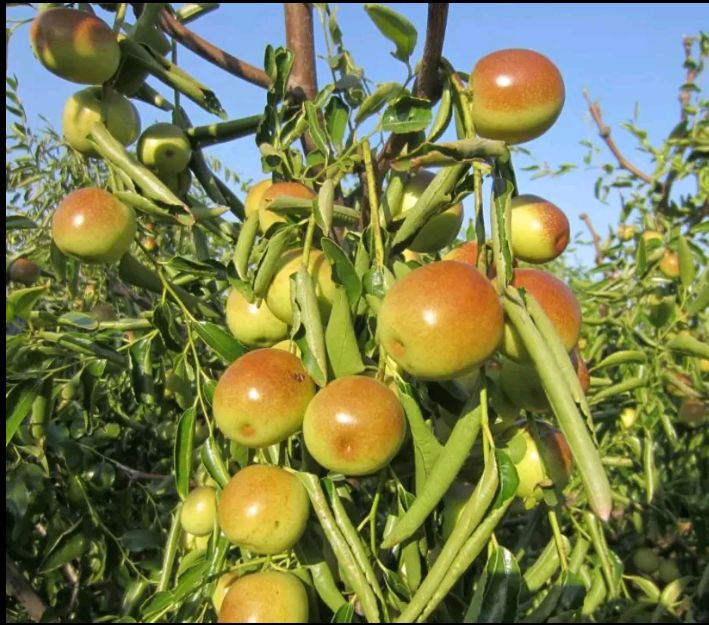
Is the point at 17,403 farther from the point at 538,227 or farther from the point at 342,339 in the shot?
the point at 538,227

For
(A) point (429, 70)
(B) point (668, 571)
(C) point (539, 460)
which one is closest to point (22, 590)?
(C) point (539, 460)

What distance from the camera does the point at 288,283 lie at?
3.65 feet

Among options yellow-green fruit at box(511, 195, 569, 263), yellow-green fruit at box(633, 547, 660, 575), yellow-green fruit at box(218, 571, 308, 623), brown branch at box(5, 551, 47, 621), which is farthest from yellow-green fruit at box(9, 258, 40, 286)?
yellow-green fruit at box(633, 547, 660, 575)

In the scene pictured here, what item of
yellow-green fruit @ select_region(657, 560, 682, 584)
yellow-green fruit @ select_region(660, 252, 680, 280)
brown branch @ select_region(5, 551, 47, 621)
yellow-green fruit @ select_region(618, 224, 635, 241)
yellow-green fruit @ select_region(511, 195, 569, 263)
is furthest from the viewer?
yellow-green fruit @ select_region(618, 224, 635, 241)

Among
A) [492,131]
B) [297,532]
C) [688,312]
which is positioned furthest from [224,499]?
[688,312]

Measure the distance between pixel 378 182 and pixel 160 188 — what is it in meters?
0.40

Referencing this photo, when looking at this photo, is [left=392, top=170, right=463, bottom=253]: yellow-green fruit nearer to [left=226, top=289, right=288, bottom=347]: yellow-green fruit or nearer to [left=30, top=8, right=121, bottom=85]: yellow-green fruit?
[left=226, top=289, right=288, bottom=347]: yellow-green fruit

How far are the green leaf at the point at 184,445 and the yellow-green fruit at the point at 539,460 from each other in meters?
0.57

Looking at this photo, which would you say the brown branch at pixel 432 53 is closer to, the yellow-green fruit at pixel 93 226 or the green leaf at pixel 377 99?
the green leaf at pixel 377 99

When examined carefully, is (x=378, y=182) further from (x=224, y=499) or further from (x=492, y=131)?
(x=224, y=499)

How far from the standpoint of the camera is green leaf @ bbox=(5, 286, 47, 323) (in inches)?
54.2

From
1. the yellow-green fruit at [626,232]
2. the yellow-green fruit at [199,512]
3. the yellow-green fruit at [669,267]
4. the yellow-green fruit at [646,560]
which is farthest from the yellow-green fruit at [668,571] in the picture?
the yellow-green fruit at [199,512]

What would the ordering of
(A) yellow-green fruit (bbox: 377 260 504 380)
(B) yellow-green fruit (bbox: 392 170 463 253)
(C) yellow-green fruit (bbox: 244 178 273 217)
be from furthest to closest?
(C) yellow-green fruit (bbox: 244 178 273 217) < (B) yellow-green fruit (bbox: 392 170 463 253) < (A) yellow-green fruit (bbox: 377 260 504 380)

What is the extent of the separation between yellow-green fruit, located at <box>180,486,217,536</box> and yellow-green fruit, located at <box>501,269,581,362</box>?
0.71m
